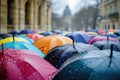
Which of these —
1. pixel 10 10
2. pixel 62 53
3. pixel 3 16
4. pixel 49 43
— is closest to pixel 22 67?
pixel 62 53

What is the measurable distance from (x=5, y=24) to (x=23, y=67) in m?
21.0

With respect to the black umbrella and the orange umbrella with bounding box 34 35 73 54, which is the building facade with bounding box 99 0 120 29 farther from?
A: the black umbrella

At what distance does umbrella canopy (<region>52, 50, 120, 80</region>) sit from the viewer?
4.53 metres

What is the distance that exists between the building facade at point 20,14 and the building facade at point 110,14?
20315 mm

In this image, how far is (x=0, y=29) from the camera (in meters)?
24.5

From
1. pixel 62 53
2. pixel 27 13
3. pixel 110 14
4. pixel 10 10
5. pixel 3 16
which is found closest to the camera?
pixel 62 53

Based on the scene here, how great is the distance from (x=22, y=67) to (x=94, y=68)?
1.36m

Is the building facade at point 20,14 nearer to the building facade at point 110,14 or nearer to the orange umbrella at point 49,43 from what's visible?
the orange umbrella at point 49,43

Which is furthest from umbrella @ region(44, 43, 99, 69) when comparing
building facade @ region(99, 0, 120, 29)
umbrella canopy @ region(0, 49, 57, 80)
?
building facade @ region(99, 0, 120, 29)

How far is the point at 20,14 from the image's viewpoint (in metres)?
28.9

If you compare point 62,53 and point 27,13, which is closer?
point 62,53

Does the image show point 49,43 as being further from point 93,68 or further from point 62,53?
point 93,68

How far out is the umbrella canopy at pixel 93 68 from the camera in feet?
14.9

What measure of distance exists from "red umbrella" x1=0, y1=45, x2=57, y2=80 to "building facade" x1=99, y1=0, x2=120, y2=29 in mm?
50286
